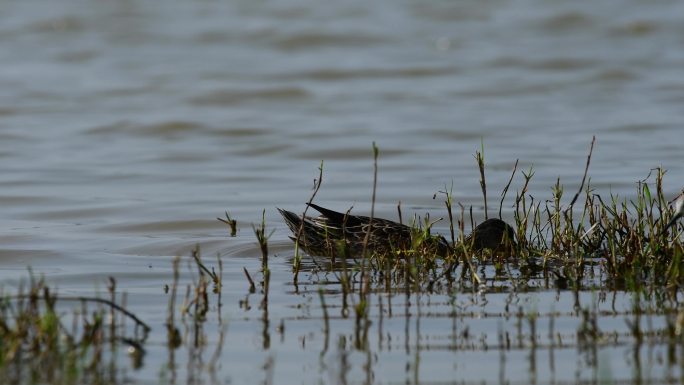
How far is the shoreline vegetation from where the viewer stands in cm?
480

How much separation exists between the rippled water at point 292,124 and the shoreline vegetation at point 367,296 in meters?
0.14

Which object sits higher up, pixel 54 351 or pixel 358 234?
pixel 358 234

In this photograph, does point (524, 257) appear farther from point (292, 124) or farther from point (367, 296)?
point (292, 124)

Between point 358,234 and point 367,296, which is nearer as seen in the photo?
point 367,296

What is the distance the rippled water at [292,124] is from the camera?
7.00 metres

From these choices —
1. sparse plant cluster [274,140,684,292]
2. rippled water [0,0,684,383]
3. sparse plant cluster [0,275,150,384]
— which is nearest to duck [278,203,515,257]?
sparse plant cluster [274,140,684,292]

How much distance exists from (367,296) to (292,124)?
10252 mm

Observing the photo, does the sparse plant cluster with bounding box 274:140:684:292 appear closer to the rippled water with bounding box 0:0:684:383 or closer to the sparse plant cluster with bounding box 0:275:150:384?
the rippled water with bounding box 0:0:684:383

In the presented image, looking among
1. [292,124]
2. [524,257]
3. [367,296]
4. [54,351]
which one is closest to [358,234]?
[524,257]

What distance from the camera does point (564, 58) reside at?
21000 mm

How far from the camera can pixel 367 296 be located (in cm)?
595

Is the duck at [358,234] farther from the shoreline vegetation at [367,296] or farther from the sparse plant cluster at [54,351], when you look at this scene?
the sparse plant cluster at [54,351]

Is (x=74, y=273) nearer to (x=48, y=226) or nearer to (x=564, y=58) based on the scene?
(x=48, y=226)

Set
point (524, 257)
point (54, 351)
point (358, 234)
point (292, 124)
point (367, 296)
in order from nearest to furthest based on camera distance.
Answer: point (54, 351), point (367, 296), point (524, 257), point (358, 234), point (292, 124)
